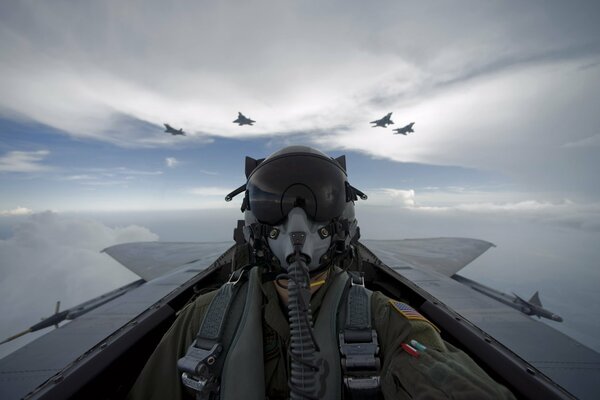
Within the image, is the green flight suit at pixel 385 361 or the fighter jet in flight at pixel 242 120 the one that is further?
the fighter jet in flight at pixel 242 120

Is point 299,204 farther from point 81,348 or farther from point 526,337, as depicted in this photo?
point 526,337

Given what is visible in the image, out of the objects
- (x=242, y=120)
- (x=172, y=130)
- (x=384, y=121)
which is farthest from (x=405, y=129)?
(x=172, y=130)

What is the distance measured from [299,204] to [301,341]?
644mm

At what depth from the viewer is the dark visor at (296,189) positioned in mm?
1268

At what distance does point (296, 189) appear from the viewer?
50.1 inches

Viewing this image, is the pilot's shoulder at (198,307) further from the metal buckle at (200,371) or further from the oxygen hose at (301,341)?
the oxygen hose at (301,341)

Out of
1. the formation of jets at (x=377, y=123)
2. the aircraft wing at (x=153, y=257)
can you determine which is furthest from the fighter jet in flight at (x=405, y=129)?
the aircraft wing at (x=153, y=257)

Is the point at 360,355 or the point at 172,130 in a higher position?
the point at 172,130

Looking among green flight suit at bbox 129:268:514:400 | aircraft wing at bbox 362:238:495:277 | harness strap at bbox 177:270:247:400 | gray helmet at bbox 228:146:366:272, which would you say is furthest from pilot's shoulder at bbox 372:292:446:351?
aircraft wing at bbox 362:238:495:277

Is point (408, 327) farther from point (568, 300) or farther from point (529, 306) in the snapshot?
point (568, 300)

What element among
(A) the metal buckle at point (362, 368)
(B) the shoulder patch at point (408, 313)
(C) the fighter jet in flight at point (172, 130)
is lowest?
(A) the metal buckle at point (362, 368)

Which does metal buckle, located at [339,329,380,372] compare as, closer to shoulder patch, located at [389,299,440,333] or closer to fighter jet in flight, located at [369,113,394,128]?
shoulder patch, located at [389,299,440,333]

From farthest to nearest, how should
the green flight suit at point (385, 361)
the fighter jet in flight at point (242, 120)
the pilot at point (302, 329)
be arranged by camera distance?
the fighter jet in flight at point (242, 120)
the pilot at point (302, 329)
the green flight suit at point (385, 361)

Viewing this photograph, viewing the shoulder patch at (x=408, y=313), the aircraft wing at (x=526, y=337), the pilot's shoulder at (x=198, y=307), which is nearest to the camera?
the shoulder patch at (x=408, y=313)
